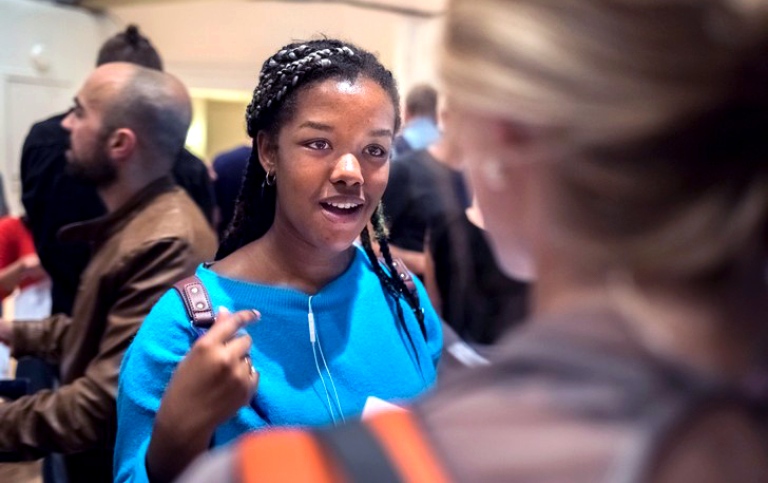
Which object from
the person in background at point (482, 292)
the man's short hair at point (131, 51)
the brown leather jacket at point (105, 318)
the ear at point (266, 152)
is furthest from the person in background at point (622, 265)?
the man's short hair at point (131, 51)

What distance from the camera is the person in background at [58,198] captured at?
94.3 inches

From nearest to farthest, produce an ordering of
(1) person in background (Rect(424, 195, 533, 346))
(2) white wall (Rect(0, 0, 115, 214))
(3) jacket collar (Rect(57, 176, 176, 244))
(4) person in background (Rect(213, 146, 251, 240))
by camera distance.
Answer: (1) person in background (Rect(424, 195, 533, 346))
(3) jacket collar (Rect(57, 176, 176, 244))
(4) person in background (Rect(213, 146, 251, 240))
(2) white wall (Rect(0, 0, 115, 214))

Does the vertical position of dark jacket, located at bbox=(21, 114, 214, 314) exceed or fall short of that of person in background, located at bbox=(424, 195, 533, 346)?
it falls short

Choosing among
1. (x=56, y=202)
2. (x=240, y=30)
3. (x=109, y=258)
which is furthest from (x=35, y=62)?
(x=109, y=258)

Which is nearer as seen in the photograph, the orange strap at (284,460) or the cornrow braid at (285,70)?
the orange strap at (284,460)

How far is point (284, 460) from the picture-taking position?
561 millimetres

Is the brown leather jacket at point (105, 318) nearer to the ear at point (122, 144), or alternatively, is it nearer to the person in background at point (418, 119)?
the ear at point (122, 144)

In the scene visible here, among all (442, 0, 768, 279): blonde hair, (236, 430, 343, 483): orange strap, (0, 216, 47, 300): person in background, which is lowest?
(0, 216, 47, 300): person in background

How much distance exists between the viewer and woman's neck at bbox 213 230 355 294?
1.49m

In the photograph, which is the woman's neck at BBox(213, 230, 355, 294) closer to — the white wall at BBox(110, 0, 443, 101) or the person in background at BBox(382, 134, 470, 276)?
the person in background at BBox(382, 134, 470, 276)

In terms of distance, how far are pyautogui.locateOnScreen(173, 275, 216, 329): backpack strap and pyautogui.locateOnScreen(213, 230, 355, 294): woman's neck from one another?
0.29ft

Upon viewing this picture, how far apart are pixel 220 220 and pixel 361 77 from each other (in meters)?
1.99

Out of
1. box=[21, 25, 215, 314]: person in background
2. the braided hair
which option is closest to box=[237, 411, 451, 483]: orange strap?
the braided hair

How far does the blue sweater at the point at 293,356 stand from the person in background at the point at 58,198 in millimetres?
1006
